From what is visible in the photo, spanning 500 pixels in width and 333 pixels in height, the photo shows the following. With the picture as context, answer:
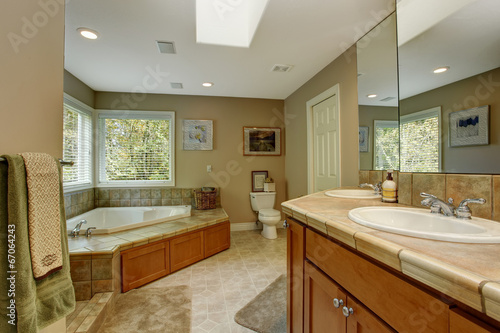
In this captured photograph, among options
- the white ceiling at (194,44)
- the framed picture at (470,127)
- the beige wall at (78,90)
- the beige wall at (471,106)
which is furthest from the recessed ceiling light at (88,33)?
the framed picture at (470,127)

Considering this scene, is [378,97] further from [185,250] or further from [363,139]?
[185,250]

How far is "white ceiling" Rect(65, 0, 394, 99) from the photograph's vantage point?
1.73 m

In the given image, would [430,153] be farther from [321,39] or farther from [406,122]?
[321,39]

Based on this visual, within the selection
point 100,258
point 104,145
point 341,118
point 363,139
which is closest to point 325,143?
point 341,118

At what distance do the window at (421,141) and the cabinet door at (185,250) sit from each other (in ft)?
7.42

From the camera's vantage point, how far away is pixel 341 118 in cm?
243

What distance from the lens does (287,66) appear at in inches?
107

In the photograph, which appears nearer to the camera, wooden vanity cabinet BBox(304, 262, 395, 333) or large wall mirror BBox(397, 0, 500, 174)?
wooden vanity cabinet BBox(304, 262, 395, 333)

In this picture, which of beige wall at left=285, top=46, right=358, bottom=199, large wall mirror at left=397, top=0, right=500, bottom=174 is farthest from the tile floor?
large wall mirror at left=397, top=0, right=500, bottom=174

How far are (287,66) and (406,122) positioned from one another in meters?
1.69

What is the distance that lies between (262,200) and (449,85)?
3039 millimetres

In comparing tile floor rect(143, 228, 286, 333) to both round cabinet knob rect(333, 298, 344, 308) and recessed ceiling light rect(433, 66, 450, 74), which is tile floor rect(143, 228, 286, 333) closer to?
round cabinet knob rect(333, 298, 344, 308)

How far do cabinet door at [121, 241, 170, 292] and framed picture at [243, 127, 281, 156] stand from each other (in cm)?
219

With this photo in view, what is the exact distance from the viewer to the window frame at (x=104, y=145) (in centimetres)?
359
